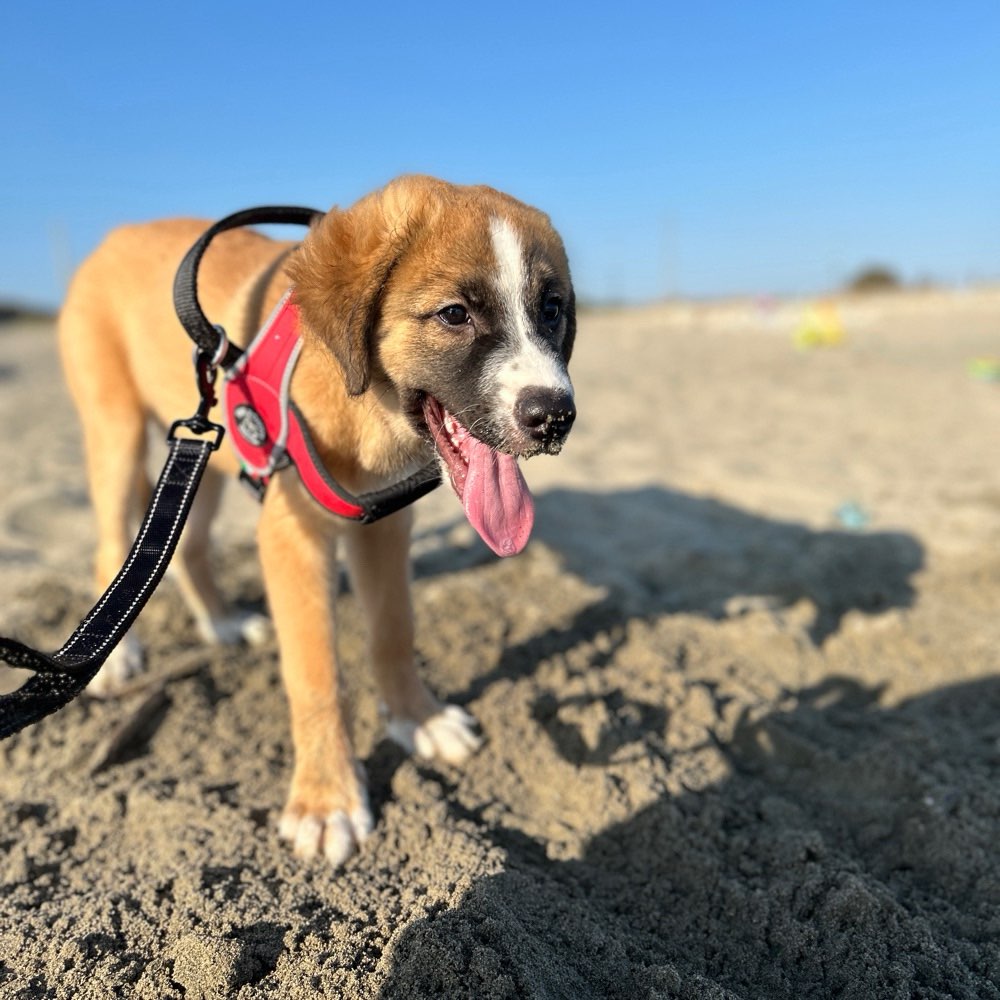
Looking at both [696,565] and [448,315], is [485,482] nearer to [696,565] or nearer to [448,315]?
[448,315]

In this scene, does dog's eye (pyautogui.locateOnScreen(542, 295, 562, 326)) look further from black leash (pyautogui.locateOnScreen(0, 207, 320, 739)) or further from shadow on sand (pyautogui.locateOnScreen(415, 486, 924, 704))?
shadow on sand (pyautogui.locateOnScreen(415, 486, 924, 704))

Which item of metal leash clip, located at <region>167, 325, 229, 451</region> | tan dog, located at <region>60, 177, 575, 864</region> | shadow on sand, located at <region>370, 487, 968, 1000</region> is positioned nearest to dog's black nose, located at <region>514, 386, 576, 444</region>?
tan dog, located at <region>60, 177, 575, 864</region>

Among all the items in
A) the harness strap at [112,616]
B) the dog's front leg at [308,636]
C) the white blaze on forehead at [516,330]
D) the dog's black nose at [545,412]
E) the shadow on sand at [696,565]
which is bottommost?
the shadow on sand at [696,565]

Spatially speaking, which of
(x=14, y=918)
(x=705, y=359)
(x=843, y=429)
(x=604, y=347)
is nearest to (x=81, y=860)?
(x=14, y=918)

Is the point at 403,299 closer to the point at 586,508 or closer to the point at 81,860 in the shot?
the point at 81,860

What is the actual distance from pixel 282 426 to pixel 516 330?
79 cm

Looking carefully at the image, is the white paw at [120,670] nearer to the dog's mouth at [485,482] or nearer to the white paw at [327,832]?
the white paw at [327,832]

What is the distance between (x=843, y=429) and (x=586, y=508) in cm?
401

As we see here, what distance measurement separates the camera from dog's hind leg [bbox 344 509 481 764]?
3.18m

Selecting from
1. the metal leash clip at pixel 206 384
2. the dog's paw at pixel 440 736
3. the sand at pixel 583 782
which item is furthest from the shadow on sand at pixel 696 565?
the metal leash clip at pixel 206 384

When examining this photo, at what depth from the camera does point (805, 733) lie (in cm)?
329

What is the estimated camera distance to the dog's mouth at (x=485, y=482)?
2.50m

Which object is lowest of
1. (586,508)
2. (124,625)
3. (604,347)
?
(604,347)

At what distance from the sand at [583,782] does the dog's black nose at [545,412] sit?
118 centimetres
